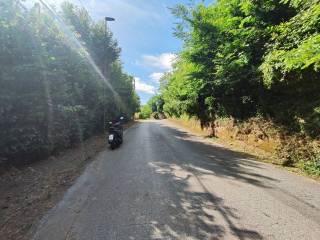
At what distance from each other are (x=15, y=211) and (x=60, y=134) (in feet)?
19.3

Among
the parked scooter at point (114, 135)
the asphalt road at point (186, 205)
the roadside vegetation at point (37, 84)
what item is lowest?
the asphalt road at point (186, 205)

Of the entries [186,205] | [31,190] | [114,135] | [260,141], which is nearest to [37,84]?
[31,190]

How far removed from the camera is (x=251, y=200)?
17.6ft

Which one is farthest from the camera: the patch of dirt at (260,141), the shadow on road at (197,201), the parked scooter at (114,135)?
the parked scooter at (114,135)

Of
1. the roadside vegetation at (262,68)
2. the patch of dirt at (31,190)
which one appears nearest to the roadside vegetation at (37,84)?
the patch of dirt at (31,190)

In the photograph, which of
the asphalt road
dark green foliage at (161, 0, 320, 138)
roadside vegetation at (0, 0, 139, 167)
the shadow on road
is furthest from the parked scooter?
dark green foliage at (161, 0, 320, 138)

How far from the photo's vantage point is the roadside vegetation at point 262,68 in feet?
26.6

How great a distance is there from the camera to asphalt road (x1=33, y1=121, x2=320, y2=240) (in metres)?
4.07

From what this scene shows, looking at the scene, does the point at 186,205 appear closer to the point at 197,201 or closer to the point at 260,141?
the point at 197,201

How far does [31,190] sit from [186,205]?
388 centimetres

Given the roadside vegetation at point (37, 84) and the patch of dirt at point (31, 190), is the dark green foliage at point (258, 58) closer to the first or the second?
the roadside vegetation at point (37, 84)

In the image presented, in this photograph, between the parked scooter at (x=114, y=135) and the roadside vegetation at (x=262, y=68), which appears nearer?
the roadside vegetation at (x=262, y=68)

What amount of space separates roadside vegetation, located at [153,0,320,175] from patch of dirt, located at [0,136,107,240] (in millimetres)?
6917

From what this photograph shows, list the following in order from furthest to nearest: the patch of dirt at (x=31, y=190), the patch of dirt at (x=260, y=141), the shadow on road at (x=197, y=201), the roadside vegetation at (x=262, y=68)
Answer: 1. the patch of dirt at (x=260, y=141)
2. the roadside vegetation at (x=262, y=68)
3. the patch of dirt at (x=31, y=190)
4. the shadow on road at (x=197, y=201)
